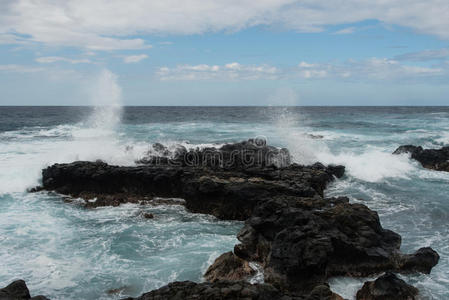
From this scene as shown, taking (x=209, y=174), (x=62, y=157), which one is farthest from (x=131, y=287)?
(x=62, y=157)

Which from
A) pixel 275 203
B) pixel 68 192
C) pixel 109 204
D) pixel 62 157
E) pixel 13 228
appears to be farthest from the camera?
pixel 62 157

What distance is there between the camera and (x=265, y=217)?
38.6ft

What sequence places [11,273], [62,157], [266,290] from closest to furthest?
[266,290], [11,273], [62,157]

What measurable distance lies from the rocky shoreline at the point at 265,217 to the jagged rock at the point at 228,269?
0.03m

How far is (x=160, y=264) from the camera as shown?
11000mm

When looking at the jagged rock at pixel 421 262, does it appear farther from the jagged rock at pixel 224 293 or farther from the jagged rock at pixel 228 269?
the jagged rock at pixel 228 269

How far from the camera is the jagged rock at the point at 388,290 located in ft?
28.0

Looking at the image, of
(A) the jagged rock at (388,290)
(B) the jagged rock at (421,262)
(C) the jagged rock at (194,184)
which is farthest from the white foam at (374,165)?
(A) the jagged rock at (388,290)

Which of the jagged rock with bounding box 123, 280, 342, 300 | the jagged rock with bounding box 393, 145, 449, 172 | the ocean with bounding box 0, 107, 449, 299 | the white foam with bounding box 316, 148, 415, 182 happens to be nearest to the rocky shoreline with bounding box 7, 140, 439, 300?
the jagged rock with bounding box 123, 280, 342, 300

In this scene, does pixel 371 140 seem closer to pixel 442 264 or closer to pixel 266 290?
pixel 442 264

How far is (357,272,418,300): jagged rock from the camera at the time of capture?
336 inches

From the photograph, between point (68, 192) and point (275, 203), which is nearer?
point (275, 203)

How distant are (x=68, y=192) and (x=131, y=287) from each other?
10174 millimetres

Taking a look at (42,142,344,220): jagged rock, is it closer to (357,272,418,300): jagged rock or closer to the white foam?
the white foam
